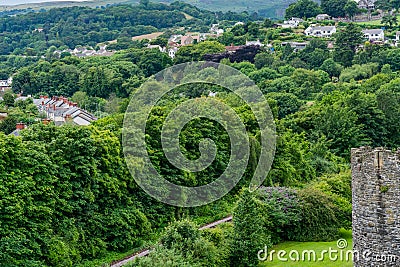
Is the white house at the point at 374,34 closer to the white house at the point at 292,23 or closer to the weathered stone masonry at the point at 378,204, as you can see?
the white house at the point at 292,23

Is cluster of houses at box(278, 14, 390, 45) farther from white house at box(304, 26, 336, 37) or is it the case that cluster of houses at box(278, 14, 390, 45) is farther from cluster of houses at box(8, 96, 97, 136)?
cluster of houses at box(8, 96, 97, 136)

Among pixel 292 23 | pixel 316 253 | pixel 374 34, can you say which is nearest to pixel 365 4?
pixel 292 23

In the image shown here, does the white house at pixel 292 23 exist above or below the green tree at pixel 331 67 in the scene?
above

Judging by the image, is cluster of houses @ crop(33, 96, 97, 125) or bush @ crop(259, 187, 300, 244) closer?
bush @ crop(259, 187, 300, 244)

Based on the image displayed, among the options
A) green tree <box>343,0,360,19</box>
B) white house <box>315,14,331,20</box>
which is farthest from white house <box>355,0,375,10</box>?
white house <box>315,14,331,20</box>

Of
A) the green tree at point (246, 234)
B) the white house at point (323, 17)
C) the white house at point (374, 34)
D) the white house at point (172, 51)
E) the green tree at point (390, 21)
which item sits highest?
the white house at point (323, 17)

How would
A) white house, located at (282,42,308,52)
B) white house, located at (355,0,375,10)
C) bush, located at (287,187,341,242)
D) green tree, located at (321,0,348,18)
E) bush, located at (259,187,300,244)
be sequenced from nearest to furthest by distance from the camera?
bush, located at (259,187,300,244)
bush, located at (287,187,341,242)
white house, located at (282,42,308,52)
green tree, located at (321,0,348,18)
white house, located at (355,0,375,10)

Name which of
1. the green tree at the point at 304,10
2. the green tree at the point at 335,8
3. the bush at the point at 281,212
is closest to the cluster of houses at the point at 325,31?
the green tree at the point at 335,8
